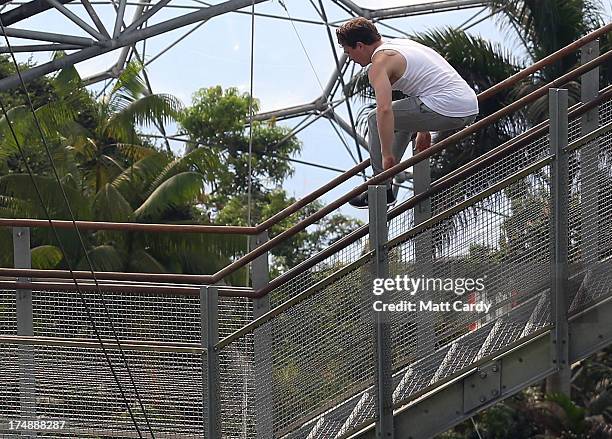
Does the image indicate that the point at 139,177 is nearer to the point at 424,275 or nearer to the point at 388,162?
the point at 388,162

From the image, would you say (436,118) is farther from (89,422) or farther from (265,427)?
(89,422)

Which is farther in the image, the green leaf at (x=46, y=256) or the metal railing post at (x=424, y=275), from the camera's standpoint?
the green leaf at (x=46, y=256)

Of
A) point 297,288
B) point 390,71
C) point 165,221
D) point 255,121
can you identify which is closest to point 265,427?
point 297,288

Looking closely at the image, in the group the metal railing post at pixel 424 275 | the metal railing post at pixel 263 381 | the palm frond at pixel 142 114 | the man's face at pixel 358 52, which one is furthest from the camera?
the palm frond at pixel 142 114

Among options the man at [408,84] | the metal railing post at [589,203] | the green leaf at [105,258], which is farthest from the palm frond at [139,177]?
the metal railing post at [589,203]

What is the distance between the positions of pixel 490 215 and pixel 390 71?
0.96 m

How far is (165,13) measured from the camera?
32.7 meters

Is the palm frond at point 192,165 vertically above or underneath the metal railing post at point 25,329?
above

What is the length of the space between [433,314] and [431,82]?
4.16 ft

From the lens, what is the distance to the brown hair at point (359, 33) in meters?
8.16

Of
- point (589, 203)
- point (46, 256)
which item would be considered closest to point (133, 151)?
point (46, 256)

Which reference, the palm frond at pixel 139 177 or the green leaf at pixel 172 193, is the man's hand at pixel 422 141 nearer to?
the green leaf at pixel 172 193

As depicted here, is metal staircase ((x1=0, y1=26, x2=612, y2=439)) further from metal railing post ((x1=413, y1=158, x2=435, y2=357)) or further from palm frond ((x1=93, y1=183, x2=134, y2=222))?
palm frond ((x1=93, y1=183, x2=134, y2=222))

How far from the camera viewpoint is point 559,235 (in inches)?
303
